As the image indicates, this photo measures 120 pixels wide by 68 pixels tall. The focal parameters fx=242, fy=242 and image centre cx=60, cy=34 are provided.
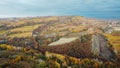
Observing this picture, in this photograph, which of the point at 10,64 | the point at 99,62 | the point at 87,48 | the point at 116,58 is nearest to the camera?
the point at 10,64

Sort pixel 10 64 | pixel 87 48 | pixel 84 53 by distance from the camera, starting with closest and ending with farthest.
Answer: pixel 10 64, pixel 84 53, pixel 87 48

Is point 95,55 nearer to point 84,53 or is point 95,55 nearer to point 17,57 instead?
point 84,53

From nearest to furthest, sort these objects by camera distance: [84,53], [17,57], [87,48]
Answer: [17,57]
[84,53]
[87,48]

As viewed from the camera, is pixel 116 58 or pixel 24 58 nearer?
pixel 24 58

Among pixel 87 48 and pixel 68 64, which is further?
pixel 87 48

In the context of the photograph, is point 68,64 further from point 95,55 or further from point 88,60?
point 95,55

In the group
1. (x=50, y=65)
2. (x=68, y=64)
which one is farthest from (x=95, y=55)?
(x=50, y=65)

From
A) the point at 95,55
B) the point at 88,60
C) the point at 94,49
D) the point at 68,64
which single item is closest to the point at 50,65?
the point at 68,64

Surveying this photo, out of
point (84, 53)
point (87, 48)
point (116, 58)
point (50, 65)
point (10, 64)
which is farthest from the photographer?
point (87, 48)
